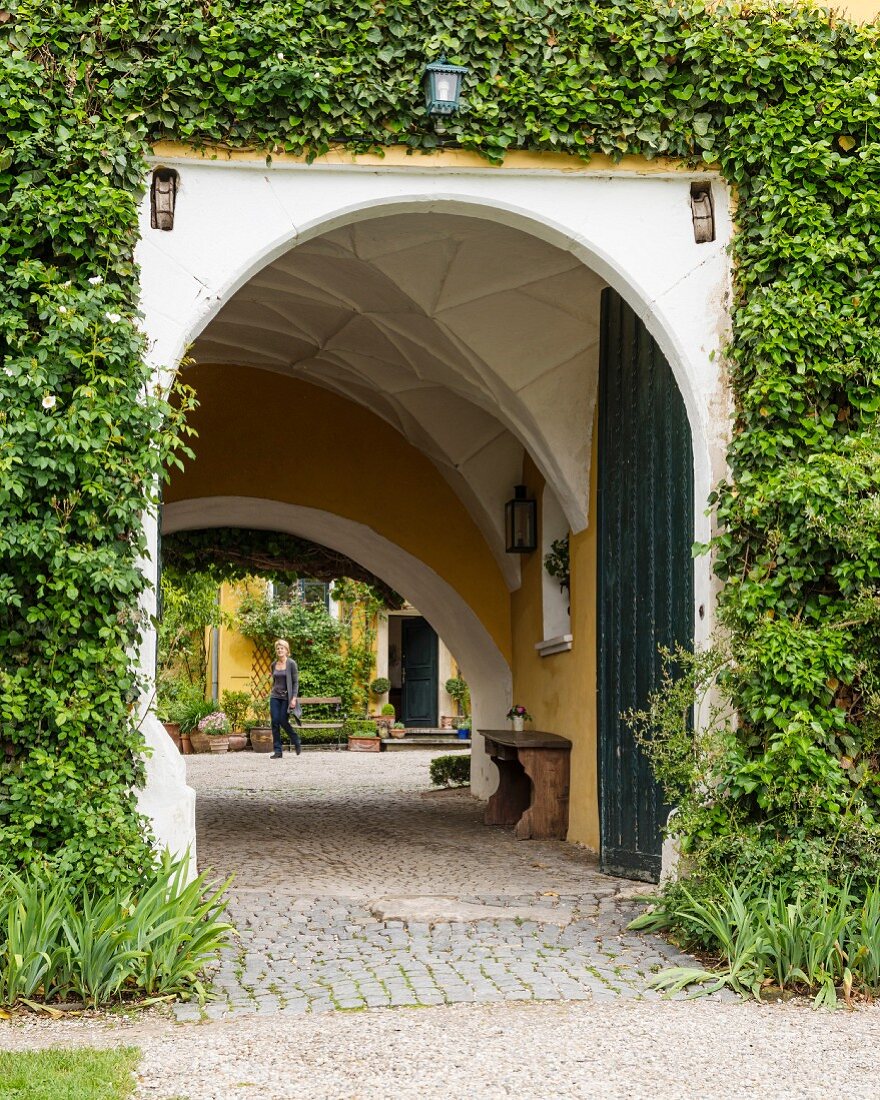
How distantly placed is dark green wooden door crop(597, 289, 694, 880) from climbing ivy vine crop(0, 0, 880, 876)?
0.59 metres

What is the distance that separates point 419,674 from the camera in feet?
77.7

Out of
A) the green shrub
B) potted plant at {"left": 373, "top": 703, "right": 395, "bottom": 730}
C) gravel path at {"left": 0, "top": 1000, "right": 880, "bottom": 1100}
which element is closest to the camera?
gravel path at {"left": 0, "top": 1000, "right": 880, "bottom": 1100}

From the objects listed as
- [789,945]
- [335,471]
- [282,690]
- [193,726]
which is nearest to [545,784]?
[335,471]

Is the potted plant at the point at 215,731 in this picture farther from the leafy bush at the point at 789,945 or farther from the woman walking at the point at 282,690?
the leafy bush at the point at 789,945

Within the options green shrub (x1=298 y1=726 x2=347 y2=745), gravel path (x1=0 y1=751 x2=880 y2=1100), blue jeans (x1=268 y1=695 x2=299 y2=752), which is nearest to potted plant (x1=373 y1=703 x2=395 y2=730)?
green shrub (x1=298 y1=726 x2=347 y2=745)

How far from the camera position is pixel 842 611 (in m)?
5.43

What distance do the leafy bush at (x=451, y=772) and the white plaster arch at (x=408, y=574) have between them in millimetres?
801

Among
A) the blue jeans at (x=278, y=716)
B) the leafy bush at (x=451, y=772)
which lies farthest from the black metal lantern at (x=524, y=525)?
the blue jeans at (x=278, y=716)

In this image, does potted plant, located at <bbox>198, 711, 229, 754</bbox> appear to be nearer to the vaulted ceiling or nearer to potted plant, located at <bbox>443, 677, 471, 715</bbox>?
potted plant, located at <bbox>443, 677, 471, 715</bbox>

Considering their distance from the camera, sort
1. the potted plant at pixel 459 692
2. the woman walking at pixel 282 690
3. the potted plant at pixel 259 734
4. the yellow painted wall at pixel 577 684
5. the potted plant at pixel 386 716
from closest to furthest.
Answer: the yellow painted wall at pixel 577 684
the woman walking at pixel 282 690
the potted plant at pixel 259 734
the potted plant at pixel 386 716
the potted plant at pixel 459 692

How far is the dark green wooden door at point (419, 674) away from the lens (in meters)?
23.4

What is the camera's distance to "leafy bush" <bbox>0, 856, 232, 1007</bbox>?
14.4ft

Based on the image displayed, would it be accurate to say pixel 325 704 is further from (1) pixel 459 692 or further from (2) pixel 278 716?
(2) pixel 278 716

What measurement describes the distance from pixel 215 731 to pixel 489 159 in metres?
15.0
